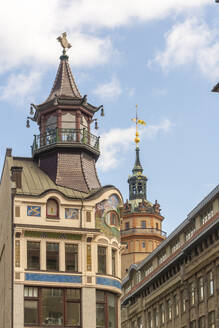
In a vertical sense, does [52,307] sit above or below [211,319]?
below

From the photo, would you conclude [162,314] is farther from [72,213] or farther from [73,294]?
[73,294]

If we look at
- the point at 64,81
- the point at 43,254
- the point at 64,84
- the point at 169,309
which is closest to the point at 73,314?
the point at 43,254

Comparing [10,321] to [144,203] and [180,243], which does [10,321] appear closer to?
[180,243]

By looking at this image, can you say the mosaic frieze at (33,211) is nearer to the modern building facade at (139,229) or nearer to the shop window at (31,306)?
the shop window at (31,306)

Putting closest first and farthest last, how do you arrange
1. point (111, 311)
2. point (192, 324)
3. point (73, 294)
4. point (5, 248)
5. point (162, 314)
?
point (73, 294)
point (111, 311)
point (5, 248)
point (192, 324)
point (162, 314)

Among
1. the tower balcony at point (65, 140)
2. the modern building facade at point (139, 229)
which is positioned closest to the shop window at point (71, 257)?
the tower balcony at point (65, 140)

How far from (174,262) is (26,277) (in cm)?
3491

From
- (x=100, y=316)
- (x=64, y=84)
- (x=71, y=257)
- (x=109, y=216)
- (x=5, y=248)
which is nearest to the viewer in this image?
Result: (x=100, y=316)

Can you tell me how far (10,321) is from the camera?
2365 inches

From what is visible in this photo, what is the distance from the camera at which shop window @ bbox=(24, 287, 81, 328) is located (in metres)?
59.6

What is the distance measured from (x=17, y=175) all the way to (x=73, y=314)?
38.3ft

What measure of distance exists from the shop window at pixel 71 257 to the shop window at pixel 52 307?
1697 mm

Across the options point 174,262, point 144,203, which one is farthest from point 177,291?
point 144,203

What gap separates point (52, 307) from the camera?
2367 inches
